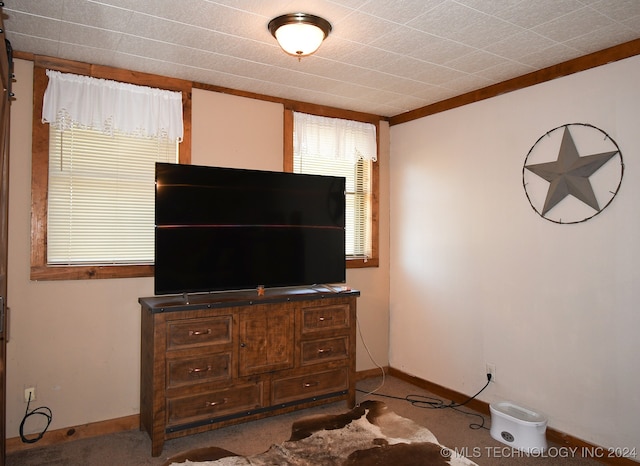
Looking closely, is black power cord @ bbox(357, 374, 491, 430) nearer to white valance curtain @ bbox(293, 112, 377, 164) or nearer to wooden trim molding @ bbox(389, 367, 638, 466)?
wooden trim molding @ bbox(389, 367, 638, 466)

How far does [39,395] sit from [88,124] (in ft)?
6.07

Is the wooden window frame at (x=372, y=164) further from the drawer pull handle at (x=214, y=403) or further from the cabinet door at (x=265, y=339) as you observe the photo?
the drawer pull handle at (x=214, y=403)

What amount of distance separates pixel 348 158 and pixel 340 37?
5.39 feet

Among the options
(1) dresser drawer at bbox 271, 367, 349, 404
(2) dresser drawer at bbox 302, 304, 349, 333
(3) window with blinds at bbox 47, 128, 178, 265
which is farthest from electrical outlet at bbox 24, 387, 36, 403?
(2) dresser drawer at bbox 302, 304, 349, 333

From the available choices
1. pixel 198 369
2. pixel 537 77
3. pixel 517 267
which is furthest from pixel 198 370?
pixel 537 77

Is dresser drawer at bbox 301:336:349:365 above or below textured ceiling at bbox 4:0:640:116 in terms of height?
below

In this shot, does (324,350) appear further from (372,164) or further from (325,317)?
(372,164)

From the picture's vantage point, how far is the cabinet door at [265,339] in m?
3.13

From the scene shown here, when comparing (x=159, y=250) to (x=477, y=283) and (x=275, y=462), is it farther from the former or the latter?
(x=477, y=283)

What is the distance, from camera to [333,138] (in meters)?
4.17

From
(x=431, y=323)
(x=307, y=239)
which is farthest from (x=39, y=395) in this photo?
(x=431, y=323)

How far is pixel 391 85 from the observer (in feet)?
11.8

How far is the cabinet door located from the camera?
123 inches

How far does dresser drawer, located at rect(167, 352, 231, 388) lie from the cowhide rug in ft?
1.45
